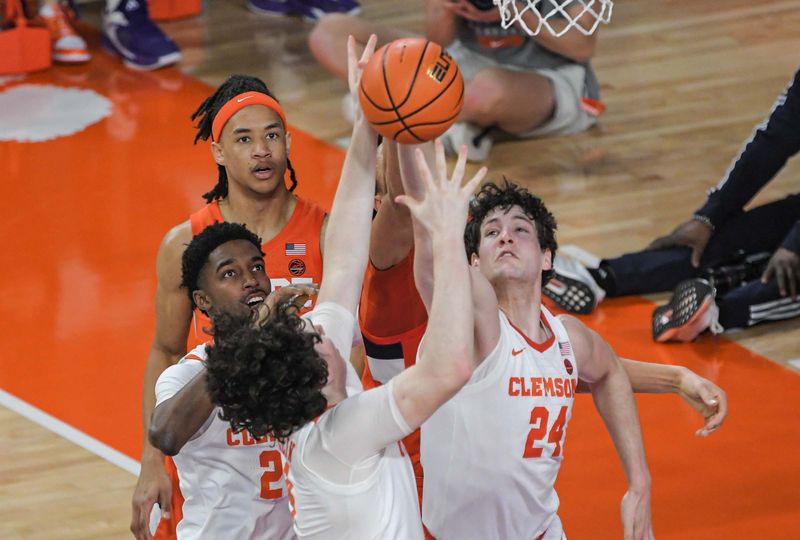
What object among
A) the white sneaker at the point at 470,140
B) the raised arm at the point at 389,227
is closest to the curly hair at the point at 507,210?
the raised arm at the point at 389,227

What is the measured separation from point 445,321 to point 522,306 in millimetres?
953

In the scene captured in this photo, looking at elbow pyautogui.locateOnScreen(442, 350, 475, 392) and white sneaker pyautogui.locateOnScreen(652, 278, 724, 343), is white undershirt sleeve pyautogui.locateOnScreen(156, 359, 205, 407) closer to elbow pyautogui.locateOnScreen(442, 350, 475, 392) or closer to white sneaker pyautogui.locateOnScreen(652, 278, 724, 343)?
elbow pyautogui.locateOnScreen(442, 350, 475, 392)

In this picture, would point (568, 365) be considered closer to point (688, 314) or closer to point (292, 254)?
point (292, 254)

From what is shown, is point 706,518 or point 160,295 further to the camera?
point 706,518

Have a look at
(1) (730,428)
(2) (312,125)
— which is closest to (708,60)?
(2) (312,125)

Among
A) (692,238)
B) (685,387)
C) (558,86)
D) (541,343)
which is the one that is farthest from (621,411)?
(558,86)

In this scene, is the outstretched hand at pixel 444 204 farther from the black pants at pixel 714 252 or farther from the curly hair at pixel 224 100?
→ the black pants at pixel 714 252

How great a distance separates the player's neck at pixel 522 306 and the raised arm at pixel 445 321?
901mm

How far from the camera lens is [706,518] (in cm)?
486

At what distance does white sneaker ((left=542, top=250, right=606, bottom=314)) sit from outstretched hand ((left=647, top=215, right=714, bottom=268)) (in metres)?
0.45

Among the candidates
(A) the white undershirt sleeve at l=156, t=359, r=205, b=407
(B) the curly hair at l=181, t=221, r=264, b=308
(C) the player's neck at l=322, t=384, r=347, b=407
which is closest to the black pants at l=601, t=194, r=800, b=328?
(B) the curly hair at l=181, t=221, r=264, b=308

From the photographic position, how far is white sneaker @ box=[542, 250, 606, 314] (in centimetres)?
620

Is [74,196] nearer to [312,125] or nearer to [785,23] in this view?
[312,125]

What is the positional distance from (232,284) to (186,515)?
646 millimetres
